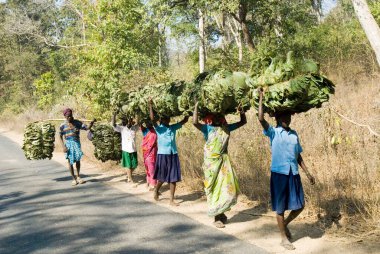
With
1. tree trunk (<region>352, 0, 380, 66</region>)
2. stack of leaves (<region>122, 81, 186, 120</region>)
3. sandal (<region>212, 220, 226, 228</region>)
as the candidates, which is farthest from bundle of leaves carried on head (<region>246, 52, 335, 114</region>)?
tree trunk (<region>352, 0, 380, 66</region>)

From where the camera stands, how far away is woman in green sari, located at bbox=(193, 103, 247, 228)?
627 cm

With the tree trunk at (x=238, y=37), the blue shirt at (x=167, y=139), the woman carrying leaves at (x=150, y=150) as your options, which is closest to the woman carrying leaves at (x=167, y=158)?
the blue shirt at (x=167, y=139)

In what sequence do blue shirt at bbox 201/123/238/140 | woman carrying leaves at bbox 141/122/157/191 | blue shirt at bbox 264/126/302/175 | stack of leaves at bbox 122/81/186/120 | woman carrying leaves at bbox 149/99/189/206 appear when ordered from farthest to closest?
woman carrying leaves at bbox 141/122/157/191 → woman carrying leaves at bbox 149/99/189/206 → stack of leaves at bbox 122/81/186/120 → blue shirt at bbox 201/123/238/140 → blue shirt at bbox 264/126/302/175

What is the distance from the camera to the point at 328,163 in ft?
23.4

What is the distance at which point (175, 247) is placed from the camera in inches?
217

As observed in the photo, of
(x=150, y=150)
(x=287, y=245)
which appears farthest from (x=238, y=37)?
(x=287, y=245)

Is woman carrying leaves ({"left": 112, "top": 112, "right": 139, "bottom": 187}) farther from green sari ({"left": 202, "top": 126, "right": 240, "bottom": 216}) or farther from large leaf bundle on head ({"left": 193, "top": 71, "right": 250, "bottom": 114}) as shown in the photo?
large leaf bundle on head ({"left": 193, "top": 71, "right": 250, "bottom": 114})

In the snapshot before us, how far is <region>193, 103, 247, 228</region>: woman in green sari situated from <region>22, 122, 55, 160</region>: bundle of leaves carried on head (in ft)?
18.8

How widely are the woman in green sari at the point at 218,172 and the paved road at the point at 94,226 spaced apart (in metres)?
0.39

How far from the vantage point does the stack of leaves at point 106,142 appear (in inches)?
404

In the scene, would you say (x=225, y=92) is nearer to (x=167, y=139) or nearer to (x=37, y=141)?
(x=167, y=139)

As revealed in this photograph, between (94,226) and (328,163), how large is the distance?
4.01m

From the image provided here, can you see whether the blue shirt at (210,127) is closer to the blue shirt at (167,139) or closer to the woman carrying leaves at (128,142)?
the blue shirt at (167,139)

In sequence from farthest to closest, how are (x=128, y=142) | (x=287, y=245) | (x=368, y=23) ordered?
(x=128, y=142) < (x=368, y=23) < (x=287, y=245)
